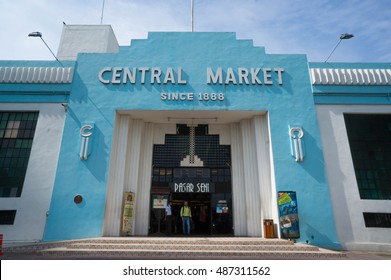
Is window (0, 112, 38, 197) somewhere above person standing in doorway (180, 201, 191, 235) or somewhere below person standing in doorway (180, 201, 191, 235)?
above

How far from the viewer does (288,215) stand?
1134 cm

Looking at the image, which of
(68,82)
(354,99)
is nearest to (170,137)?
(68,82)

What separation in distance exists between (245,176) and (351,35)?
28.6 ft

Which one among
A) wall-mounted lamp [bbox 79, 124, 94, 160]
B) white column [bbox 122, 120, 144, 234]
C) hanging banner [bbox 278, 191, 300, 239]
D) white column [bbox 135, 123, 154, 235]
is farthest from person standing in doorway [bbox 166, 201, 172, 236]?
hanging banner [bbox 278, 191, 300, 239]

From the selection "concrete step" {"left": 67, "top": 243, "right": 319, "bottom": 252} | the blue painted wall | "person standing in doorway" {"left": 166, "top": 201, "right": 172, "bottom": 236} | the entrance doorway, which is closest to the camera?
"concrete step" {"left": 67, "top": 243, "right": 319, "bottom": 252}

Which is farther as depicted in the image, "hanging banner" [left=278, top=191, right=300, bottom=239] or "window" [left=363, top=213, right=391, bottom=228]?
"window" [left=363, top=213, right=391, bottom=228]

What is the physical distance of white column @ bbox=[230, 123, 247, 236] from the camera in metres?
13.1

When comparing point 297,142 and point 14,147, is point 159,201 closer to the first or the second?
point 297,142

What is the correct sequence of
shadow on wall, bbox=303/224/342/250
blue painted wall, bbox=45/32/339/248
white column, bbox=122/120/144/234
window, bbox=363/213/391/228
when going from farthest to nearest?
white column, bbox=122/120/144/234 → blue painted wall, bbox=45/32/339/248 → window, bbox=363/213/391/228 → shadow on wall, bbox=303/224/342/250

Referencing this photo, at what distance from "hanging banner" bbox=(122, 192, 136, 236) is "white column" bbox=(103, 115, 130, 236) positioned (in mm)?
246

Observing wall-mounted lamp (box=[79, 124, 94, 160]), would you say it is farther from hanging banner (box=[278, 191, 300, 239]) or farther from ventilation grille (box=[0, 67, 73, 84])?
hanging banner (box=[278, 191, 300, 239])

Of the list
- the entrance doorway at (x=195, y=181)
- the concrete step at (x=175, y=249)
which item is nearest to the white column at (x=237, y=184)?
the entrance doorway at (x=195, y=181)

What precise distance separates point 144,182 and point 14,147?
6.80m

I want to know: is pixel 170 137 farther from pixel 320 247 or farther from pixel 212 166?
pixel 320 247
